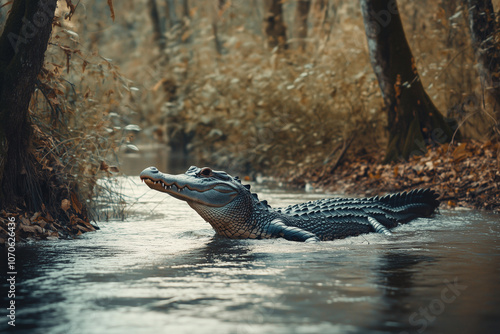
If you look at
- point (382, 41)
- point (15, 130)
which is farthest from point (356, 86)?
point (15, 130)

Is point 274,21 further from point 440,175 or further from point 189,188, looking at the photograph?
point 189,188

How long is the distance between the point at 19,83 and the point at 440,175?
865cm

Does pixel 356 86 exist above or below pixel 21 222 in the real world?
above

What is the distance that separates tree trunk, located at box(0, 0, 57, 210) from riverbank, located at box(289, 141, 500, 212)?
283 inches

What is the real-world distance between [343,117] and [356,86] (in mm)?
1145

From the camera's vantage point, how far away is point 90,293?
5750 millimetres

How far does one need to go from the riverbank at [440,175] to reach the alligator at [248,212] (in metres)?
3.09

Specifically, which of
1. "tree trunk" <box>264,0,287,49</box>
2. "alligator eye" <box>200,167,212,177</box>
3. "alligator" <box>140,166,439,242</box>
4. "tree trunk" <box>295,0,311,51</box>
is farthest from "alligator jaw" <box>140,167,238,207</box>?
"tree trunk" <box>295,0,311,51</box>

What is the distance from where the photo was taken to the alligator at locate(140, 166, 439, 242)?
9258 millimetres

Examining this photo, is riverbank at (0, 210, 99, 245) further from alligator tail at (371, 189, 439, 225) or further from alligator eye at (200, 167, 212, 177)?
alligator tail at (371, 189, 439, 225)

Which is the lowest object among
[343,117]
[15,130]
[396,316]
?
[396,316]

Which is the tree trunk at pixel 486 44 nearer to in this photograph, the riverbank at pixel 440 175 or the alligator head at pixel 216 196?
the riverbank at pixel 440 175

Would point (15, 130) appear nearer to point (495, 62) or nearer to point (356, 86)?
point (495, 62)

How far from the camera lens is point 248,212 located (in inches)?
379
